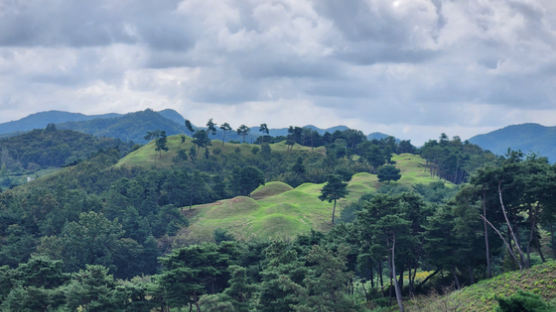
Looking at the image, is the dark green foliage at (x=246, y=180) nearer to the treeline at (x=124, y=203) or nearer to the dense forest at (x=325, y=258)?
the treeline at (x=124, y=203)

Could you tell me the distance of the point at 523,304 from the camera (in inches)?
804

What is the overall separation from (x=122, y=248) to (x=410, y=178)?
3623 inches

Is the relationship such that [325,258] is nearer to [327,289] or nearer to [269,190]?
[327,289]

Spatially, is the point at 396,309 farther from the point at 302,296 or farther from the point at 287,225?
the point at 287,225

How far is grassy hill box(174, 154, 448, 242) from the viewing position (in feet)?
315

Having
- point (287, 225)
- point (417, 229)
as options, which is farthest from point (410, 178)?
point (417, 229)

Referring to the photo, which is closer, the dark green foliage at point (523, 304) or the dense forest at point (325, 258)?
the dark green foliage at point (523, 304)

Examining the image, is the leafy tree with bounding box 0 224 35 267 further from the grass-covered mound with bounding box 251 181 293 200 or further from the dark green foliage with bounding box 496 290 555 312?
the dark green foliage with bounding box 496 290 555 312

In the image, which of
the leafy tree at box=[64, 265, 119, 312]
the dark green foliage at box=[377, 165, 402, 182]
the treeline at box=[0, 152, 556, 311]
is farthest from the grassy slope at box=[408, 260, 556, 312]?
the dark green foliage at box=[377, 165, 402, 182]

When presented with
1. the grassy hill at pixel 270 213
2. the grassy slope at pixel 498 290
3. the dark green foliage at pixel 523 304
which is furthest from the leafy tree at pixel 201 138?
the dark green foliage at pixel 523 304

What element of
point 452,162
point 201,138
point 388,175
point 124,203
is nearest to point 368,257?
point 124,203

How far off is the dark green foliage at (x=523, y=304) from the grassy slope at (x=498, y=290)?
1555 centimetres

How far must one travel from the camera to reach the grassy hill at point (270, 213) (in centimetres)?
9604

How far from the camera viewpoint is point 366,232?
47469 mm
